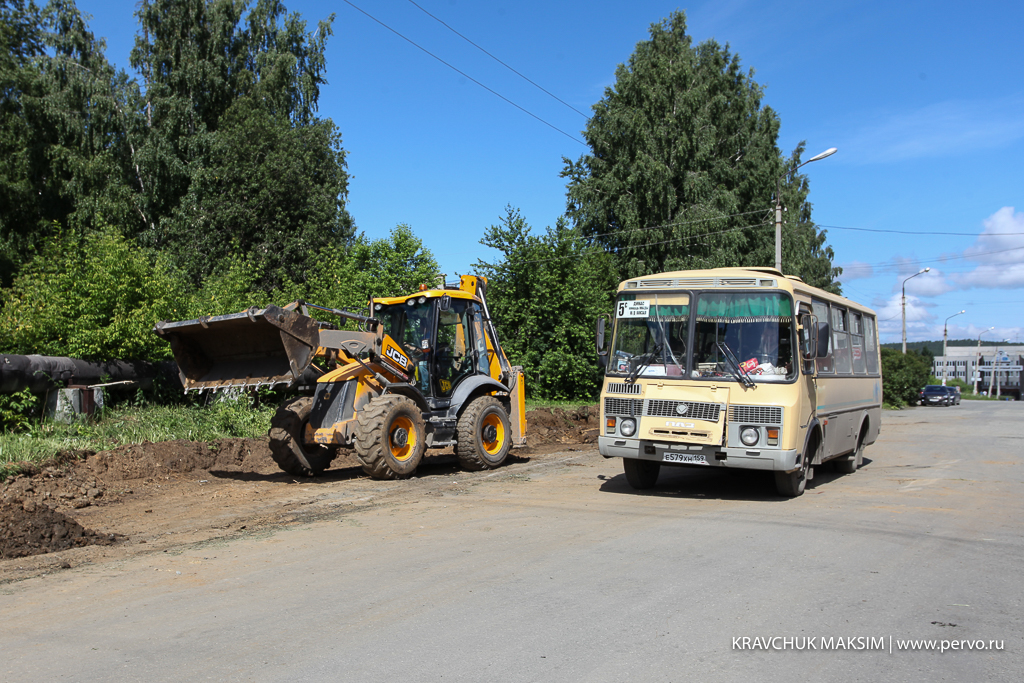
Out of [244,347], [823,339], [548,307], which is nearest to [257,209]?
[548,307]

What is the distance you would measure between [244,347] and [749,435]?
6729 mm

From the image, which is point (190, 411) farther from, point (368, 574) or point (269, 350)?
point (368, 574)

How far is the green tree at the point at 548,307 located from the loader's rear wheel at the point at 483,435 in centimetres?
1374

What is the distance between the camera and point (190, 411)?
16000 millimetres

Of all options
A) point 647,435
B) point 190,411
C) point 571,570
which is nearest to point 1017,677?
point 571,570

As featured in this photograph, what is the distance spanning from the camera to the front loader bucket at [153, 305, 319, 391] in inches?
404

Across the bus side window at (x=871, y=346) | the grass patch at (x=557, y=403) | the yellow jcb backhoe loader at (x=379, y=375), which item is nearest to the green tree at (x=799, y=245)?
the grass patch at (x=557, y=403)

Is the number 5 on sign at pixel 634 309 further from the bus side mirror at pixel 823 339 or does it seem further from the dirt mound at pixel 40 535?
the dirt mound at pixel 40 535

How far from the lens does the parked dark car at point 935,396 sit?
5138 centimetres

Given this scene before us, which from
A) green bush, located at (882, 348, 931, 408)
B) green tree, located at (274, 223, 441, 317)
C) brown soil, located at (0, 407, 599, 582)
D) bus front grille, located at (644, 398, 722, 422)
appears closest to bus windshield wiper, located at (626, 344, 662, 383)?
bus front grille, located at (644, 398, 722, 422)

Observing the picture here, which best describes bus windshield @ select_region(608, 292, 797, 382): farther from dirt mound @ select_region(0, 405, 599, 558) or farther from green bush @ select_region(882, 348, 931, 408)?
green bush @ select_region(882, 348, 931, 408)

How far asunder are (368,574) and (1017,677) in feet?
14.6

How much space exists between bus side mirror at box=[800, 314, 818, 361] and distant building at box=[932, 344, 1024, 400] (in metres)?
98.3

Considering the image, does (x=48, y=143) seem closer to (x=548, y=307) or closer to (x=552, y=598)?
(x=548, y=307)
